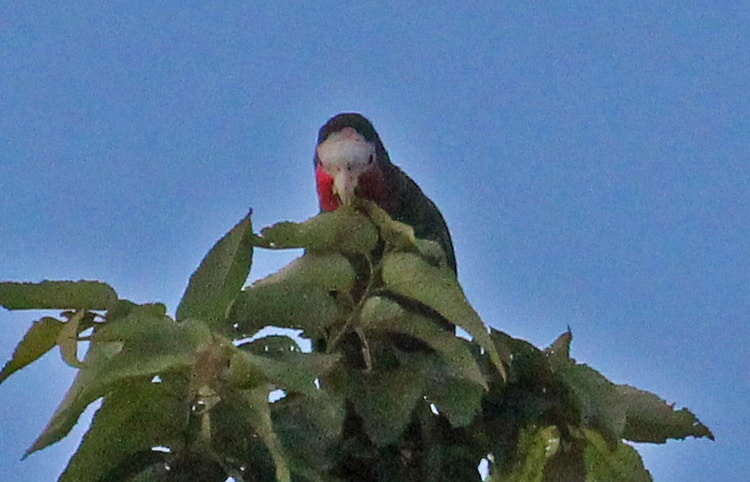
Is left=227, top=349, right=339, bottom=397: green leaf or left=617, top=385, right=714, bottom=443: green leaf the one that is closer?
left=227, top=349, right=339, bottom=397: green leaf

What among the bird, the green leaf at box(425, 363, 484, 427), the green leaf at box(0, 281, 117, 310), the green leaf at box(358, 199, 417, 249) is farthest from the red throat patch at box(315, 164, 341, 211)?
the green leaf at box(0, 281, 117, 310)

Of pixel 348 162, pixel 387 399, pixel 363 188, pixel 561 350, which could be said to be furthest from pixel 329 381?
pixel 363 188

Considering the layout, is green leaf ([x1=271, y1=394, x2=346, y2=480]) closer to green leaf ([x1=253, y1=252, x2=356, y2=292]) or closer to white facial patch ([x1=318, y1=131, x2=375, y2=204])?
green leaf ([x1=253, y1=252, x2=356, y2=292])

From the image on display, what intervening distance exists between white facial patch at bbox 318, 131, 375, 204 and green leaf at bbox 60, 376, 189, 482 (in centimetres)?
164

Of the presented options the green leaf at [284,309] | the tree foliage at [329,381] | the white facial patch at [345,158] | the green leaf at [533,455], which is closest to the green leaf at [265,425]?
the tree foliage at [329,381]

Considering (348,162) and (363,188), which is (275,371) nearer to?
(348,162)

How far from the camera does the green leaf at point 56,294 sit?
1140 mm

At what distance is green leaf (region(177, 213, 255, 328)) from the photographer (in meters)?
1.13

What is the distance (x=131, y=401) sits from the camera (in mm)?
1120

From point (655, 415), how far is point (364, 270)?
1.17 feet

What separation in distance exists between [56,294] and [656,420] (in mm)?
650

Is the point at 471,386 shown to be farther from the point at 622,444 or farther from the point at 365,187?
the point at 365,187

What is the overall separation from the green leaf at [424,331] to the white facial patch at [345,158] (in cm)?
148

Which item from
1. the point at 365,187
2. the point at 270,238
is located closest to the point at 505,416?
the point at 270,238
